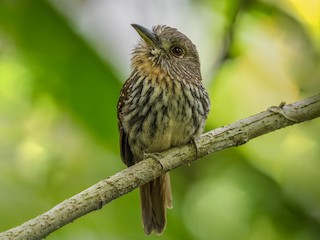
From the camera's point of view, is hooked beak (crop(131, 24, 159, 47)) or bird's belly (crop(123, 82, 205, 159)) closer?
bird's belly (crop(123, 82, 205, 159))

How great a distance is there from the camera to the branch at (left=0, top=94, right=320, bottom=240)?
2557 millimetres

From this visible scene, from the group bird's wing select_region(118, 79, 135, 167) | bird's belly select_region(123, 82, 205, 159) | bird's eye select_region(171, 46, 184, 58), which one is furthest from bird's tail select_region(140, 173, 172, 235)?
bird's eye select_region(171, 46, 184, 58)

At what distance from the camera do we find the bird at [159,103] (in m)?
3.24

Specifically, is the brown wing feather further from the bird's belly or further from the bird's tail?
the bird's tail

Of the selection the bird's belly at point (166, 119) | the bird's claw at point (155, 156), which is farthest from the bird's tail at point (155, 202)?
the bird's claw at point (155, 156)

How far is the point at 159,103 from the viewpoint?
3254 millimetres

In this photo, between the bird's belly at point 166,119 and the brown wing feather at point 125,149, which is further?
the brown wing feather at point 125,149

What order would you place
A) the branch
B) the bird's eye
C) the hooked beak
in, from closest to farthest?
the branch
the hooked beak
the bird's eye

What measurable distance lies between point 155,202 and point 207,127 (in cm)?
44

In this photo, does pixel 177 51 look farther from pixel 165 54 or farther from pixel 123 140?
pixel 123 140

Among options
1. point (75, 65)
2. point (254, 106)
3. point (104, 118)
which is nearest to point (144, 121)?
point (104, 118)

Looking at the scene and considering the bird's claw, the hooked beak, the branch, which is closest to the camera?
the branch

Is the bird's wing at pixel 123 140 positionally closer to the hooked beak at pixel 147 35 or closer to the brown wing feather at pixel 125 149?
the brown wing feather at pixel 125 149

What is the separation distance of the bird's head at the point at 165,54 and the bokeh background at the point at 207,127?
0.44ft
